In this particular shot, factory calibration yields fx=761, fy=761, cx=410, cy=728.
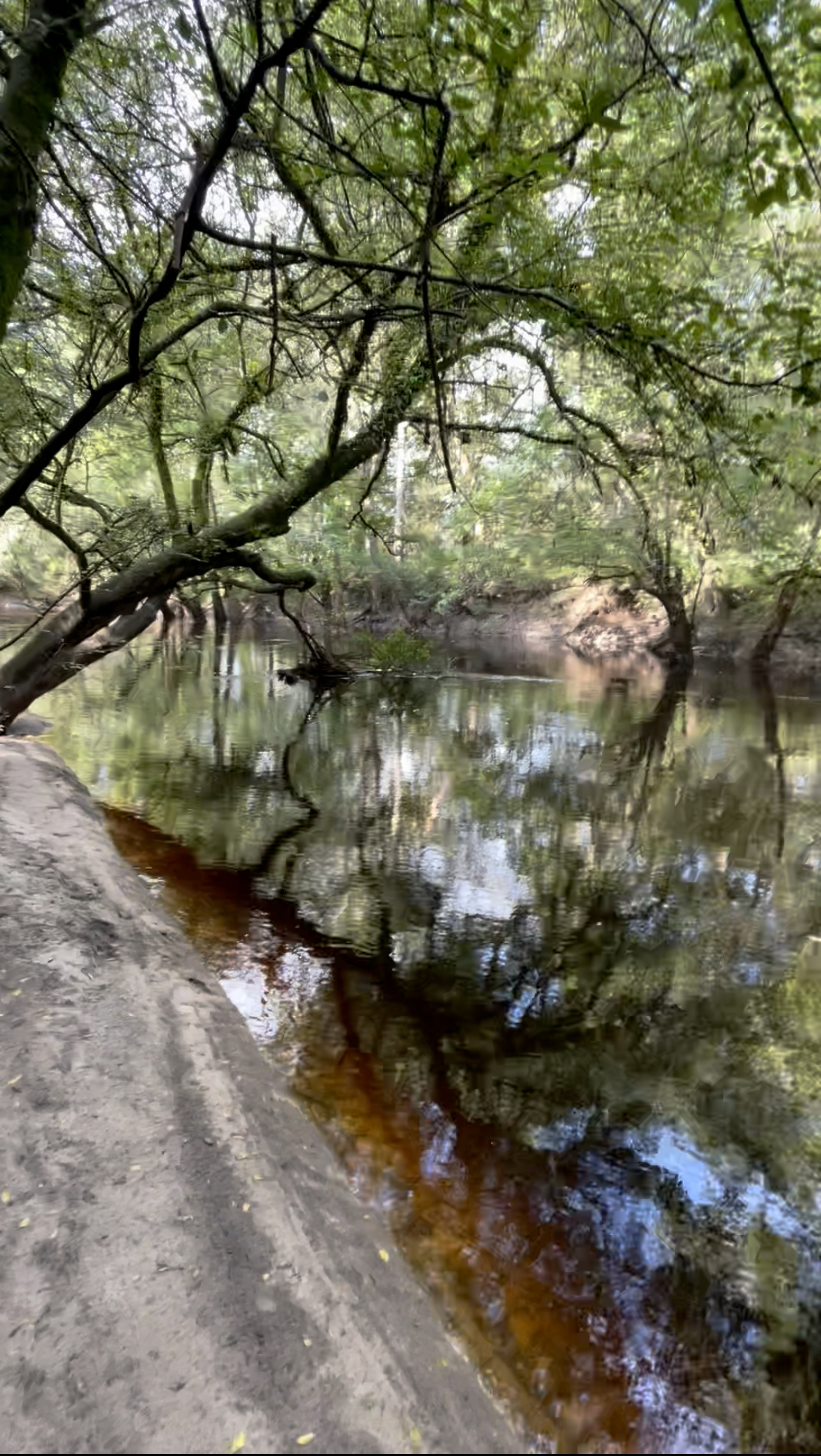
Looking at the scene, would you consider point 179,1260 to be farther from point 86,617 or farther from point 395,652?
point 395,652

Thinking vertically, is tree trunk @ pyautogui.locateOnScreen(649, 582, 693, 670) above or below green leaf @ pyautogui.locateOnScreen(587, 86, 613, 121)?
below

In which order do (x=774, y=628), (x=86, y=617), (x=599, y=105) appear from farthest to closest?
1. (x=774, y=628)
2. (x=86, y=617)
3. (x=599, y=105)

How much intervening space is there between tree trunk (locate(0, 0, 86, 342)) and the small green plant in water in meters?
16.3

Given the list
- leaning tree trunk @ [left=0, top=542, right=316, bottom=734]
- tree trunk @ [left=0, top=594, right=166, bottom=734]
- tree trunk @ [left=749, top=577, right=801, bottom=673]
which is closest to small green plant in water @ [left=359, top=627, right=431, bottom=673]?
tree trunk @ [left=0, top=594, right=166, bottom=734]

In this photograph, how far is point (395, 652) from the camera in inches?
757

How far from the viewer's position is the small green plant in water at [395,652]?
19172mm

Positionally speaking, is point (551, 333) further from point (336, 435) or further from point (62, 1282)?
point (336, 435)

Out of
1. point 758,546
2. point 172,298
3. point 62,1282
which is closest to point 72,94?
point 172,298

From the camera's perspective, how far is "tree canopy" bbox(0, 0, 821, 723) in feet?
7.72

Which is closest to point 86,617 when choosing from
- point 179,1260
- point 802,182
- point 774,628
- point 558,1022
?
point 558,1022

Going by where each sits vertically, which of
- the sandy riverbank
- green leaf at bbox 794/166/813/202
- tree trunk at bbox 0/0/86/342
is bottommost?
the sandy riverbank

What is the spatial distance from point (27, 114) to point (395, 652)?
1665 cm

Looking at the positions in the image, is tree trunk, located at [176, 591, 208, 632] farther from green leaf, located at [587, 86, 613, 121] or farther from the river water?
green leaf, located at [587, 86, 613, 121]

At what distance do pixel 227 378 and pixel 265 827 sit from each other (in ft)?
18.0
